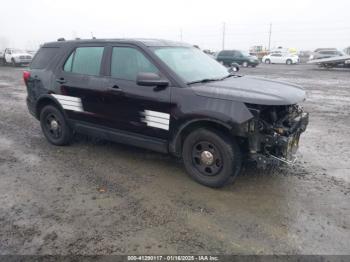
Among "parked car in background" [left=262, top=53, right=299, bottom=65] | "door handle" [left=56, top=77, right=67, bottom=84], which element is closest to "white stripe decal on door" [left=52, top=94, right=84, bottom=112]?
"door handle" [left=56, top=77, right=67, bottom=84]

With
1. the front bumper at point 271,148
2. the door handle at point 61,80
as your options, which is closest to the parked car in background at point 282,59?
the door handle at point 61,80

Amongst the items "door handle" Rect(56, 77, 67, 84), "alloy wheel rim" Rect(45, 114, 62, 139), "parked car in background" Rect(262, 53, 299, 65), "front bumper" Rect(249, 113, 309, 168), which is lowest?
"alloy wheel rim" Rect(45, 114, 62, 139)

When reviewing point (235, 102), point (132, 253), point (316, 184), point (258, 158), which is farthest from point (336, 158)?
point (132, 253)

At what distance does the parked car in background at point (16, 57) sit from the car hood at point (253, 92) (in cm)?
2906

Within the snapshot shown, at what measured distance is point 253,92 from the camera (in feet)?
12.2

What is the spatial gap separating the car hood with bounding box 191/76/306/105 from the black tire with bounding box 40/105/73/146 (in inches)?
107

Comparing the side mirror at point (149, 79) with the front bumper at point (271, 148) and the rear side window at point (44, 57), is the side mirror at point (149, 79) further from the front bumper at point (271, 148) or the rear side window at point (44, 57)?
the rear side window at point (44, 57)

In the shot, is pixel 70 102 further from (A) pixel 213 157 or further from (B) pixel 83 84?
(A) pixel 213 157

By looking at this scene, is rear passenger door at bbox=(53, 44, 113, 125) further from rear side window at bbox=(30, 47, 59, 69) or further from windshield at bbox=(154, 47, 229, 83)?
windshield at bbox=(154, 47, 229, 83)

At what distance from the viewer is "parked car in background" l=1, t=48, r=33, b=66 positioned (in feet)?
95.1

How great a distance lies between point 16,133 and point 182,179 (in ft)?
14.3

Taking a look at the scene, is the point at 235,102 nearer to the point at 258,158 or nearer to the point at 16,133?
the point at 258,158

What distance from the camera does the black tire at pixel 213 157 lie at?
3781 mm

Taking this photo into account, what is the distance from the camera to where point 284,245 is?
291cm
